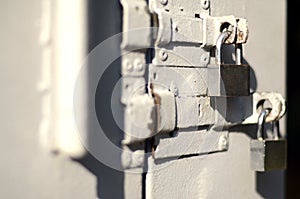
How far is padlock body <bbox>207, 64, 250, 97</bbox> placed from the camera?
31.4 inches

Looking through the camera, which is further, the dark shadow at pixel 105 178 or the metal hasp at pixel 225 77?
the metal hasp at pixel 225 77

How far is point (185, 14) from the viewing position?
79 cm

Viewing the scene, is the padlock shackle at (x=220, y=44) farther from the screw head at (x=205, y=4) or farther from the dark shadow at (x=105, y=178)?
the dark shadow at (x=105, y=178)

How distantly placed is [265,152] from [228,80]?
0.58 ft

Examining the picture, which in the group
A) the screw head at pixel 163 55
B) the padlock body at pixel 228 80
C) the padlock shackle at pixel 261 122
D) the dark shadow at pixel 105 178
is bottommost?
the dark shadow at pixel 105 178

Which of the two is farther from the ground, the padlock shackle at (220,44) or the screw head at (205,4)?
the screw head at (205,4)

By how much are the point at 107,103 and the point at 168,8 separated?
7.4 inches

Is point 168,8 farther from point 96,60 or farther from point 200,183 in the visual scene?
point 200,183

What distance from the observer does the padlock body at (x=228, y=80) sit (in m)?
0.80
